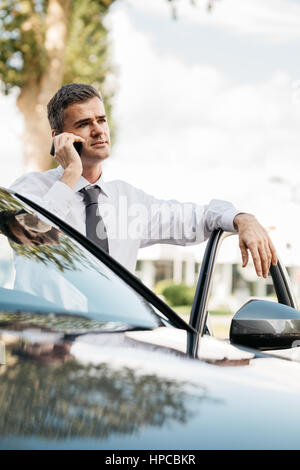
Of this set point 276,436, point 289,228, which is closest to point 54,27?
point 289,228

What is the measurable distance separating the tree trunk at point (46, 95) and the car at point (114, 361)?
9793 millimetres

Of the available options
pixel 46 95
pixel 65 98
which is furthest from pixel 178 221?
pixel 46 95

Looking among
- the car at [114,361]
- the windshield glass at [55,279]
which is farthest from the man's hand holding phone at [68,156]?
the windshield glass at [55,279]

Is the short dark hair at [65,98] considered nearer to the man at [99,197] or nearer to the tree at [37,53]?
the man at [99,197]

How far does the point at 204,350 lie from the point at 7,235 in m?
0.69

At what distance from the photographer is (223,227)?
2.72m

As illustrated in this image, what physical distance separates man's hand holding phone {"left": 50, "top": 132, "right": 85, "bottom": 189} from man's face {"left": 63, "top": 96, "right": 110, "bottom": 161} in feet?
0.14

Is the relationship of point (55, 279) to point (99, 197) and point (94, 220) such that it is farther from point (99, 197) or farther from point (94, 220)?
point (99, 197)

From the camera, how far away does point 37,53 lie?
13633 mm

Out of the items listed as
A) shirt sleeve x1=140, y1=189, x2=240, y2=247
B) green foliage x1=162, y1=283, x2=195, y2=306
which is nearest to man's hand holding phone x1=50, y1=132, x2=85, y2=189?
shirt sleeve x1=140, y1=189, x2=240, y2=247

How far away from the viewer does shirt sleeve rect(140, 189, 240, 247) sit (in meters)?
2.98

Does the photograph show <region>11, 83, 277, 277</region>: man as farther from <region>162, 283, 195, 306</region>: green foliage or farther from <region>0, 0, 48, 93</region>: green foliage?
<region>162, 283, 195, 306</region>: green foliage

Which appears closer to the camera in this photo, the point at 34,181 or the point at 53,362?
the point at 53,362
